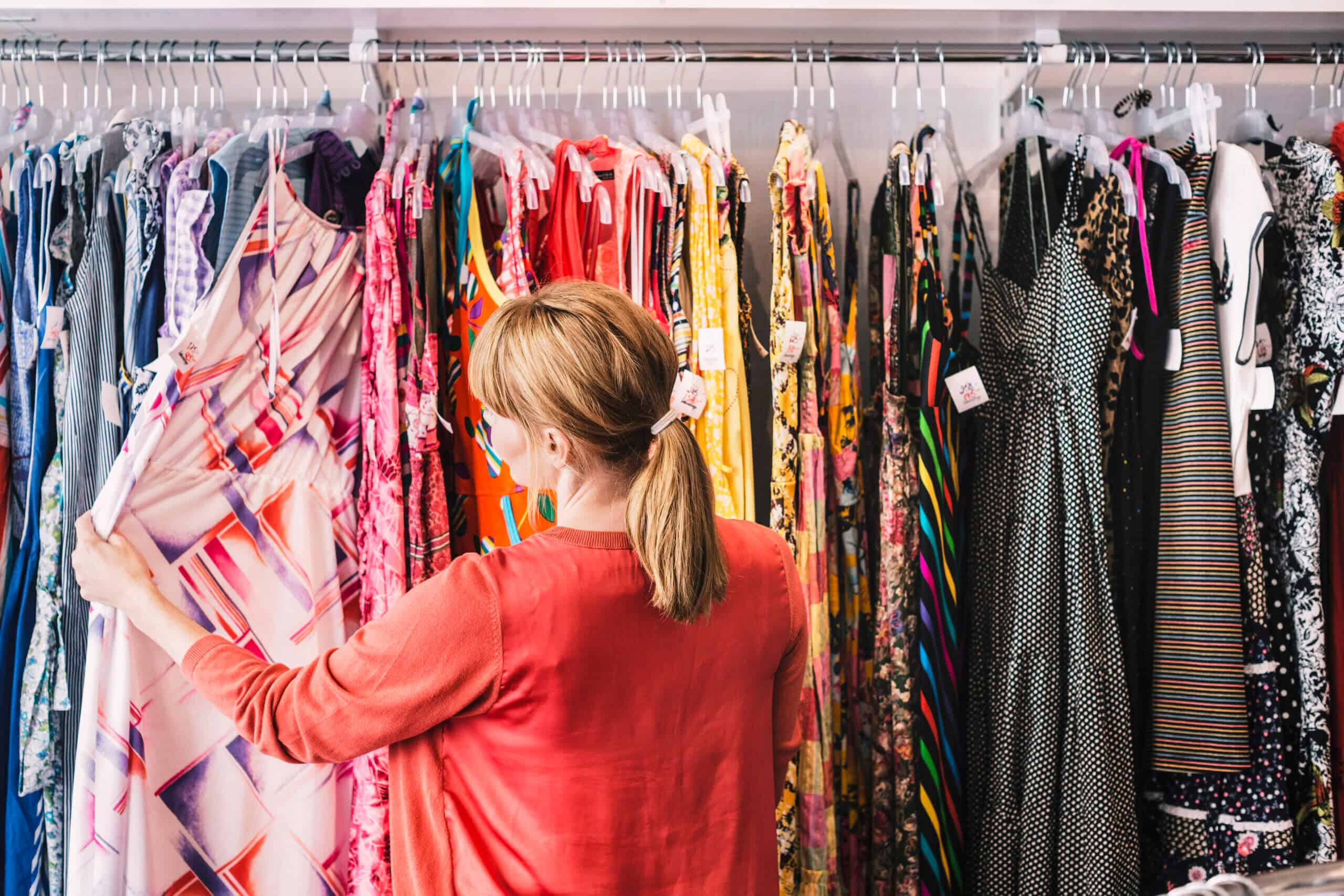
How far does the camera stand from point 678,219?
1.64 metres

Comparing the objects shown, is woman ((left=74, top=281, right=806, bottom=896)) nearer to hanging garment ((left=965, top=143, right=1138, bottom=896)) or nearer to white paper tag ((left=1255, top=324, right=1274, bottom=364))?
hanging garment ((left=965, top=143, right=1138, bottom=896))

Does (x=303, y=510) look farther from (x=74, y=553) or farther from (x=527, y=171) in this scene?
(x=527, y=171)

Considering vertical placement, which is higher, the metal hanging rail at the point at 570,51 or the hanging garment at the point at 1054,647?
the metal hanging rail at the point at 570,51

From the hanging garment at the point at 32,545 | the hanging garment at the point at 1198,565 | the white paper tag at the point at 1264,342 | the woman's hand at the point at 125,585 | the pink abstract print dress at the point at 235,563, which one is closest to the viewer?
the woman's hand at the point at 125,585

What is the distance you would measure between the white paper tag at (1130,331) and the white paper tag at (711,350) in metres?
0.64

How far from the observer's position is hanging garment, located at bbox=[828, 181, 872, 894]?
67.9 inches

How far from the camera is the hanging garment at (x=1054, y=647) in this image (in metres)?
1.62

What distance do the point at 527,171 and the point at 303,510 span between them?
0.61m

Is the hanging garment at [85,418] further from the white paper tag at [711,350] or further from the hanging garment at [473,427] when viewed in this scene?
the white paper tag at [711,350]

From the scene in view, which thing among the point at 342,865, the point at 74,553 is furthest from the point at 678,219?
the point at 342,865

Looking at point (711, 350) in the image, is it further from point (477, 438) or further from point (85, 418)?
point (85, 418)

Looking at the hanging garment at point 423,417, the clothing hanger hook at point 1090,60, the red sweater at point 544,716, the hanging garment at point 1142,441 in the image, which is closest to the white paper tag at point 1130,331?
the hanging garment at point 1142,441

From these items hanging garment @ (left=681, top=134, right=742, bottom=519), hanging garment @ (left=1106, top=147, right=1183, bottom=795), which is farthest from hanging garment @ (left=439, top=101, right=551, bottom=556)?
hanging garment @ (left=1106, top=147, right=1183, bottom=795)

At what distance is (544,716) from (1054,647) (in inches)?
36.0
